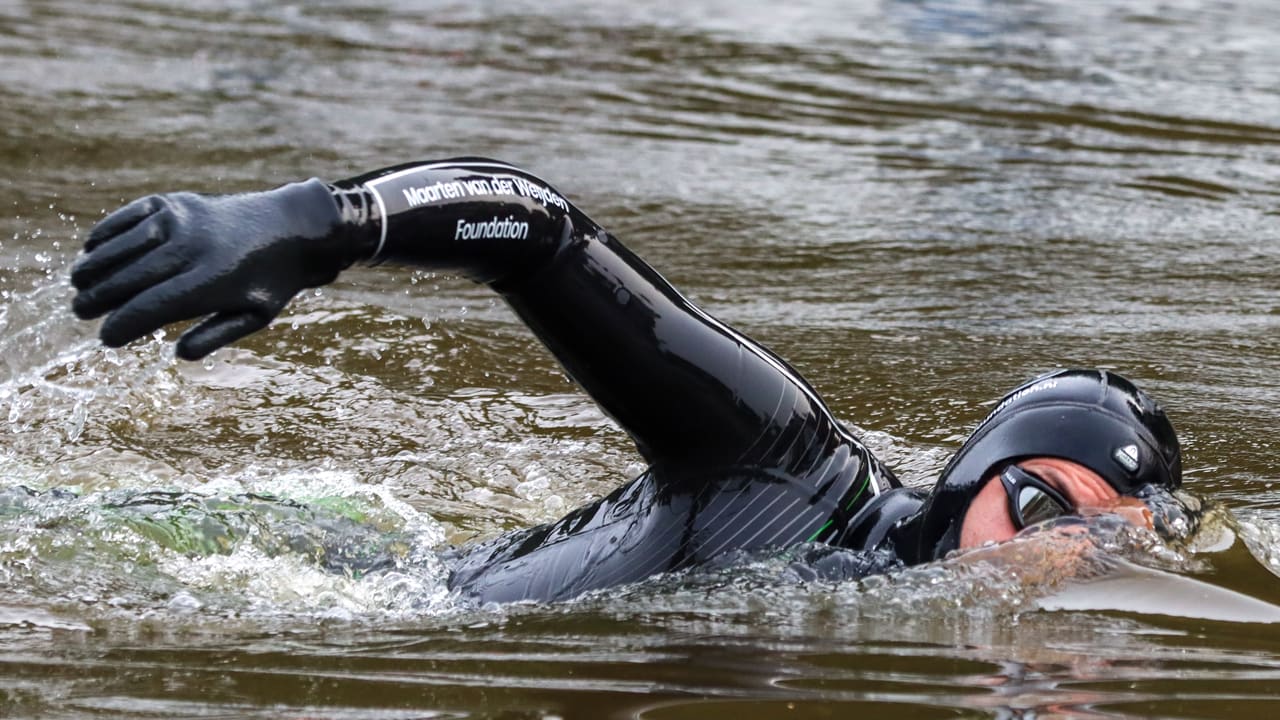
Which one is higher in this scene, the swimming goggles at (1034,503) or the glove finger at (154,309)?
the glove finger at (154,309)

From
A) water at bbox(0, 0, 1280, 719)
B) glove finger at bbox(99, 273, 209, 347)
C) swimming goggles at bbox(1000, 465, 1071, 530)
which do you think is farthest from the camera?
swimming goggles at bbox(1000, 465, 1071, 530)

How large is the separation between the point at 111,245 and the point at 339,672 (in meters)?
0.82

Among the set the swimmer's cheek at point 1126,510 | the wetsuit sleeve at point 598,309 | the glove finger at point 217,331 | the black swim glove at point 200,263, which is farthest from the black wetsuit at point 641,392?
the swimmer's cheek at point 1126,510

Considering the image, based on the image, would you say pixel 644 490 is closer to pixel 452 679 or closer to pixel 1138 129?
pixel 452 679

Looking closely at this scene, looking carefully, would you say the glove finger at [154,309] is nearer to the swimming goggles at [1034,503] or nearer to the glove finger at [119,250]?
the glove finger at [119,250]

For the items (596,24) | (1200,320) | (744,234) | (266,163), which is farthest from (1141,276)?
(596,24)

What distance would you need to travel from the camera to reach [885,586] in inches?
124

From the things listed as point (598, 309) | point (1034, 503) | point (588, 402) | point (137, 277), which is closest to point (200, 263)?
point (137, 277)

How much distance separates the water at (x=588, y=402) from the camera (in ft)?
9.18

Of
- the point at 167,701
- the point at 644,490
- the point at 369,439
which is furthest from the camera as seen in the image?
the point at 369,439

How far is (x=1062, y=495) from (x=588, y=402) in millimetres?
2610

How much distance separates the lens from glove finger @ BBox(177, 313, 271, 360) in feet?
8.69

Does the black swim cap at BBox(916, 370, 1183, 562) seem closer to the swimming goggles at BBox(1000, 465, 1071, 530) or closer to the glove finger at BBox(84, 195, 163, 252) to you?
the swimming goggles at BBox(1000, 465, 1071, 530)

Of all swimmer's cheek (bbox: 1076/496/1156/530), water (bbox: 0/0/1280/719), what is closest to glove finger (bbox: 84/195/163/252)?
water (bbox: 0/0/1280/719)
